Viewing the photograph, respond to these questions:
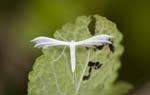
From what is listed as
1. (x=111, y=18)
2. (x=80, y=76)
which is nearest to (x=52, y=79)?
(x=80, y=76)

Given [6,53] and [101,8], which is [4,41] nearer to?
[6,53]

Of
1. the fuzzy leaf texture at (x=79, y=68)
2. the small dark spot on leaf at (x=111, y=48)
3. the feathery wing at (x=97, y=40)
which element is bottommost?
the fuzzy leaf texture at (x=79, y=68)

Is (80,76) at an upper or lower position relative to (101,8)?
lower

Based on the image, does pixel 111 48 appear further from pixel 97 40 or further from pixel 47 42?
pixel 47 42

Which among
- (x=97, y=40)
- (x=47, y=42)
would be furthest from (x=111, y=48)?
(x=47, y=42)

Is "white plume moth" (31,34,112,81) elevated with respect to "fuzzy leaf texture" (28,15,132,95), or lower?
elevated
